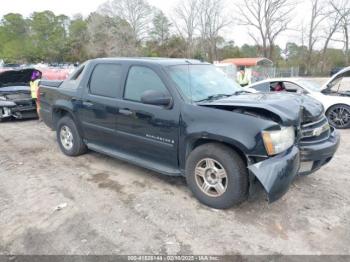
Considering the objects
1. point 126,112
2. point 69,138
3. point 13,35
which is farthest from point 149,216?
point 13,35

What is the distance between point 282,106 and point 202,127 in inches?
37.2

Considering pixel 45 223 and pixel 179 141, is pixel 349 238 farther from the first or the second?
pixel 45 223

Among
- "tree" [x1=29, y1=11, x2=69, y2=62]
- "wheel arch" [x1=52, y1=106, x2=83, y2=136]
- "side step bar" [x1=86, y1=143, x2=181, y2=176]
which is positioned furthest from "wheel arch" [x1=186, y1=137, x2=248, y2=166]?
"tree" [x1=29, y1=11, x2=69, y2=62]

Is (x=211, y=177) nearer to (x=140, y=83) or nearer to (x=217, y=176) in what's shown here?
(x=217, y=176)

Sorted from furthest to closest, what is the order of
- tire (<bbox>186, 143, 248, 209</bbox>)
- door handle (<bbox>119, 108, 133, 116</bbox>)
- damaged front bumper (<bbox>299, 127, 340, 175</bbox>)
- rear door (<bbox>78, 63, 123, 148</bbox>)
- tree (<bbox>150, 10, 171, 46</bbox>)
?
tree (<bbox>150, 10, 171, 46</bbox>) < rear door (<bbox>78, 63, 123, 148</bbox>) < door handle (<bbox>119, 108, 133, 116</bbox>) < damaged front bumper (<bbox>299, 127, 340, 175</bbox>) < tire (<bbox>186, 143, 248, 209</bbox>)

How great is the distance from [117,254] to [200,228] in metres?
0.90

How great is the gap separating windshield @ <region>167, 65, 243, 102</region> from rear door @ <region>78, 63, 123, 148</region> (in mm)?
976

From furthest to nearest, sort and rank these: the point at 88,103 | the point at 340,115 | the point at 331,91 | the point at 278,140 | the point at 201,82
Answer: the point at 331,91 < the point at 340,115 < the point at 88,103 < the point at 201,82 < the point at 278,140

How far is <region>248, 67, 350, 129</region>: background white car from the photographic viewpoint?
7.84 metres

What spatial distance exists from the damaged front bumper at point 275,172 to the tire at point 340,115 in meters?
5.55

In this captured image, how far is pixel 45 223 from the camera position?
334 cm

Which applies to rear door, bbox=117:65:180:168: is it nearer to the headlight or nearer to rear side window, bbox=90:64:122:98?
rear side window, bbox=90:64:122:98

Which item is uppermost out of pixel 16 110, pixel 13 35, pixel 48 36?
pixel 13 35

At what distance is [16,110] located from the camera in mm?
8805
